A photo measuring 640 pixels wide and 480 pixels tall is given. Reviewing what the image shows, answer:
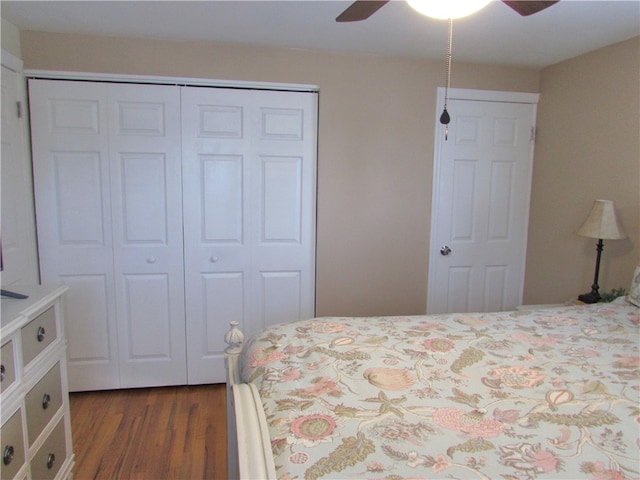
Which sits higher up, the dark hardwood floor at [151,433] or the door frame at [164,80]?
the door frame at [164,80]

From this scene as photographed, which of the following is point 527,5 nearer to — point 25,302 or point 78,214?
point 25,302

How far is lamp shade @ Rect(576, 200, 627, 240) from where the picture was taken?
2.42 m

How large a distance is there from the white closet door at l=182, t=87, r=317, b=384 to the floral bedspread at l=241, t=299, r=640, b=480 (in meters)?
1.19

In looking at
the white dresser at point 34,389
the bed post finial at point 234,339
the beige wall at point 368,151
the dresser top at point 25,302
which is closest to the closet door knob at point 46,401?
the white dresser at point 34,389

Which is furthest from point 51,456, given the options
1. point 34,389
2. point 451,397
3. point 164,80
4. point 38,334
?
point 164,80

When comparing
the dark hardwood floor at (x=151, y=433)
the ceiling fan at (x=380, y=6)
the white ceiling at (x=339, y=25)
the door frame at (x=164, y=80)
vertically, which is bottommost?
the dark hardwood floor at (x=151, y=433)

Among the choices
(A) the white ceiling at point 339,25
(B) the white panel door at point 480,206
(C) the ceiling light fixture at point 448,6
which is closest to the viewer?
(C) the ceiling light fixture at point 448,6

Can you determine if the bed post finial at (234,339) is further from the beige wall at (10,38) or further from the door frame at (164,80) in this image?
the beige wall at (10,38)

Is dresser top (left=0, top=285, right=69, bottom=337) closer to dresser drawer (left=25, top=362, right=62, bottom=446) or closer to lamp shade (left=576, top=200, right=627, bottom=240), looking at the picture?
dresser drawer (left=25, top=362, right=62, bottom=446)

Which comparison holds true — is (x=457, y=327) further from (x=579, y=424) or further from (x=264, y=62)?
(x=264, y=62)

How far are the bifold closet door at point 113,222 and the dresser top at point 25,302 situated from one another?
0.89 m

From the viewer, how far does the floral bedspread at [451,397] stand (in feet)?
3.28

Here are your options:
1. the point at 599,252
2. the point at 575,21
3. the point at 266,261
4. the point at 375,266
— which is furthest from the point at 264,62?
the point at 599,252

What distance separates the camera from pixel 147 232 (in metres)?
2.87
